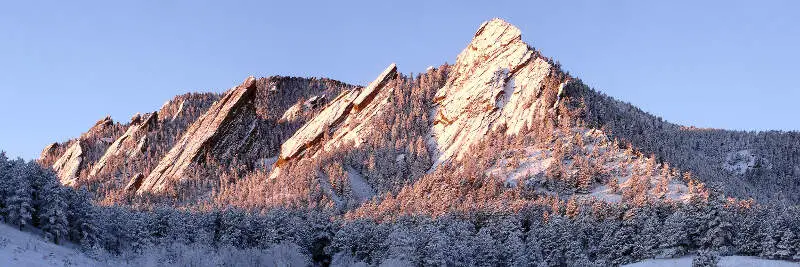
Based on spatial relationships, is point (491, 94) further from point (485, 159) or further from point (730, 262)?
point (730, 262)

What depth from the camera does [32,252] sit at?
62.8 m

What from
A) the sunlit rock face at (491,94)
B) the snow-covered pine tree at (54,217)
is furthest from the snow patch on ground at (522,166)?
the snow-covered pine tree at (54,217)

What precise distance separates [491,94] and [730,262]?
3445 inches

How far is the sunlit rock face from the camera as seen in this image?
537 feet

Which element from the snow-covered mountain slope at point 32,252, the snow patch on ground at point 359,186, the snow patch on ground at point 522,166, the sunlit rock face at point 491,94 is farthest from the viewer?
the sunlit rock face at point 491,94

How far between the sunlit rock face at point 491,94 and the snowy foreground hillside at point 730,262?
61868 millimetres

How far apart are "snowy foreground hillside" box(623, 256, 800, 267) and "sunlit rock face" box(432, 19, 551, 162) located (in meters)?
61.9

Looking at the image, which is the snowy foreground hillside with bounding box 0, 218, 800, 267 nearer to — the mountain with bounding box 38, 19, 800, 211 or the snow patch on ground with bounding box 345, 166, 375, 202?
the mountain with bounding box 38, 19, 800, 211

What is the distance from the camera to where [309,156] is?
193 metres

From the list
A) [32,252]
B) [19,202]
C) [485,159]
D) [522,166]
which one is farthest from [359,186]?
[32,252]

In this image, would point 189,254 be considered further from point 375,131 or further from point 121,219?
point 375,131

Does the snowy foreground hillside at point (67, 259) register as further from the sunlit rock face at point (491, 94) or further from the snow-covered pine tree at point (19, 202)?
the sunlit rock face at point (491, 94)

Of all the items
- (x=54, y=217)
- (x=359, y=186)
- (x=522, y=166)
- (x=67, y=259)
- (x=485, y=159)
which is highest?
(x=485, y=159)

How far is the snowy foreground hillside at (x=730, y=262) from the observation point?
89.8 meters
